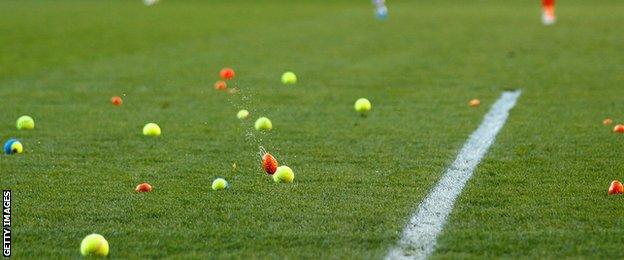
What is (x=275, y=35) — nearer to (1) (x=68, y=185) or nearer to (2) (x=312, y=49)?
(2) (x=312, y=49)

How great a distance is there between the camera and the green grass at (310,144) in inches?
212

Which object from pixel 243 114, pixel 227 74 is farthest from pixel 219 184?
pixel 227 74

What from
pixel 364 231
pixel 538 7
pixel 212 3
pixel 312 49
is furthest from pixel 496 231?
pixel 212 3

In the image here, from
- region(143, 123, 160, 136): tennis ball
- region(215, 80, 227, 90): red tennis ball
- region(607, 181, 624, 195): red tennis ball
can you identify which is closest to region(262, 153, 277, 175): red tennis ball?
region(143, 123, 160, 136): tennis ball

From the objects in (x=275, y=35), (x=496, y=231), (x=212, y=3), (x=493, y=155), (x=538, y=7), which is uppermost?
(x=212, y=3)

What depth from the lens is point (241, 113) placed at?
969cm

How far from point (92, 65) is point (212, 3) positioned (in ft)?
54.4

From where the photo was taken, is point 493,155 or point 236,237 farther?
point 493,155

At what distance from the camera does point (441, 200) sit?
6207 mm

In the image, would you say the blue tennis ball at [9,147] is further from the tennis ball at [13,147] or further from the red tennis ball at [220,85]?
the red tennis ball at [220,85]

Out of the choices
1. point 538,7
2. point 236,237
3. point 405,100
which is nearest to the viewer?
point 236,237

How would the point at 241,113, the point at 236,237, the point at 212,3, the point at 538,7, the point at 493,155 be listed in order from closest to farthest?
the point at 236,237, the point at 493,155, the point at 241,113, the point at 538,7, the point at 212,3

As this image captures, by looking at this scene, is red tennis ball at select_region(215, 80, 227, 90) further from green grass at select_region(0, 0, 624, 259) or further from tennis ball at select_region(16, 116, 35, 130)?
tennis ball at select_region(16, 116, 35, 130)

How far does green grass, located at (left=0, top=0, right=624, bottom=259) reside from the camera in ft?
17.7
